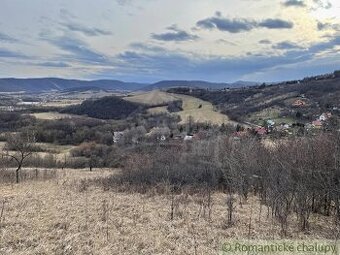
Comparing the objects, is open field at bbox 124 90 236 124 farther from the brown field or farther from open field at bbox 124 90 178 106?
the brown field

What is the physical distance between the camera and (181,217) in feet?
47.0

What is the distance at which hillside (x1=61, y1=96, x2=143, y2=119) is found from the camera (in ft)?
439

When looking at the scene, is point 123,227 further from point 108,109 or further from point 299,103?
point 108,109

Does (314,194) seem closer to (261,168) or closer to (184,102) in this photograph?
(261,168)

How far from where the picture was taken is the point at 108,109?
14062 centimetres

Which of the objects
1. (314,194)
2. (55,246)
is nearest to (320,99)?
(314,194)

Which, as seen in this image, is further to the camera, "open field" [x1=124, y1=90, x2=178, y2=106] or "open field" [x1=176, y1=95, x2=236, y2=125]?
"open field" [x1=124, y1=90, x2=178, y2=106]

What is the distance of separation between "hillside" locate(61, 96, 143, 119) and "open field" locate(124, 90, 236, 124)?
4446 mm

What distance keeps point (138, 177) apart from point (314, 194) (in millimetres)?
14188

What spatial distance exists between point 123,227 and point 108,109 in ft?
426

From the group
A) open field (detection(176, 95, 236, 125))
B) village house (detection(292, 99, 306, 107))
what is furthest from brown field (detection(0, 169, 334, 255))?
village house (detection(292, 99, 306, 107))

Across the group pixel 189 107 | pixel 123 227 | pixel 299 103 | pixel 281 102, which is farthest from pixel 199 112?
pixel 123 227

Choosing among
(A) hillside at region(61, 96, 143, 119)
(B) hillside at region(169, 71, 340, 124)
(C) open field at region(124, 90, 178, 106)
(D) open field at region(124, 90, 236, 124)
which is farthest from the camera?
(C) open field at region(124, 90, 178, 106)

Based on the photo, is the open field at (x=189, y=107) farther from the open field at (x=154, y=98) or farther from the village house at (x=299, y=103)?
the village house at (x=299, y=103)
